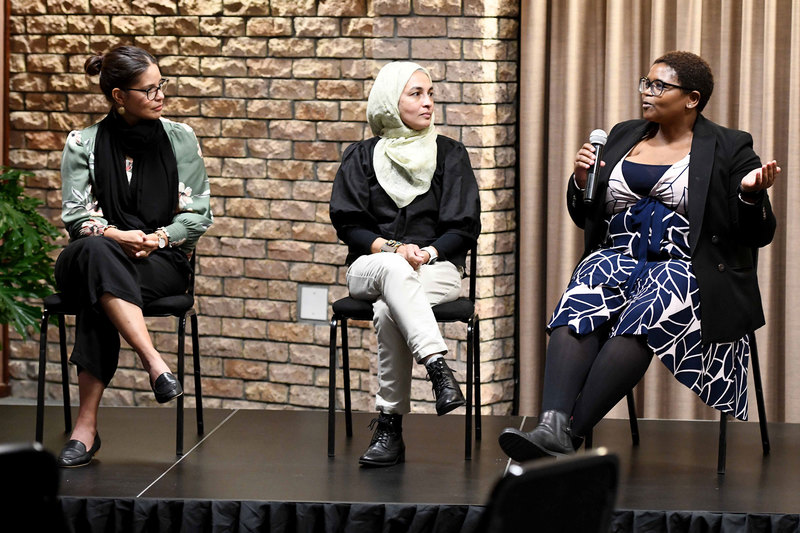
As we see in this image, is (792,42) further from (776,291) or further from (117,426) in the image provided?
(117,426)

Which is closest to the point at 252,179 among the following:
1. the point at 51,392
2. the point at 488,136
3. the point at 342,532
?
the point at 488,136

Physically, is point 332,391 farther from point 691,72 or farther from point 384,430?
point 691,72

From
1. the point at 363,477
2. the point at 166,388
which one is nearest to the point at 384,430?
the point at 363,477

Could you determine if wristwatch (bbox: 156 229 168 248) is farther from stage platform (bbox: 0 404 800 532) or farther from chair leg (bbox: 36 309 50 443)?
stage platform (bbox: 0 404 800 532)

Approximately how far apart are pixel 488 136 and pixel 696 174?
123cm

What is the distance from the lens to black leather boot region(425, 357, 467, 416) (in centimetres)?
309

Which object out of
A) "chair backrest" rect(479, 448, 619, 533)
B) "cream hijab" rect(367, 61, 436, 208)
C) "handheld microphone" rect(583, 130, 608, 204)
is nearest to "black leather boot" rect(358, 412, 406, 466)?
"cream hijab" rect(367, 61, 436, 208)

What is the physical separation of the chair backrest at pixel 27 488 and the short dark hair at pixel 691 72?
2.36 meters

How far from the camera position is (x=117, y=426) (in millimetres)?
3893

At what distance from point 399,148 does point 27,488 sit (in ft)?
7.44

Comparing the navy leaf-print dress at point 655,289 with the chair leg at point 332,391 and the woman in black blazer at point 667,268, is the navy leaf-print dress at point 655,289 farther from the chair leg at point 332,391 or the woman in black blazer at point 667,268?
the chair leg at point 332,391

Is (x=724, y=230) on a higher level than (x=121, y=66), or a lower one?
lower

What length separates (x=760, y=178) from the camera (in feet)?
10.0

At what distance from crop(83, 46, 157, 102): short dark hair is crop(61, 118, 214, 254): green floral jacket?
182 mm
